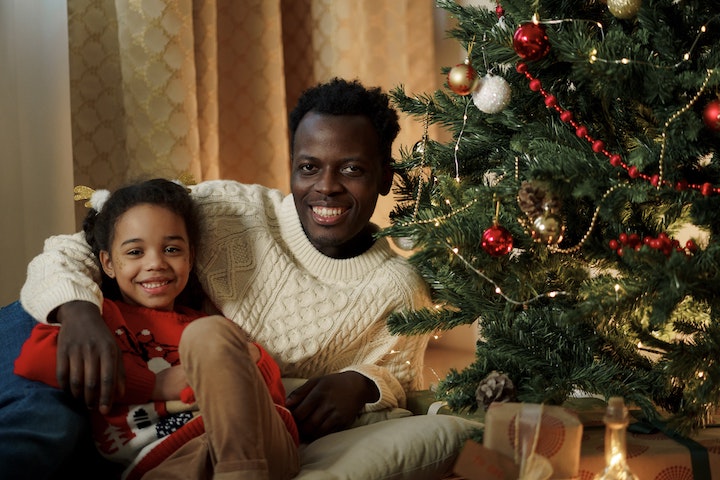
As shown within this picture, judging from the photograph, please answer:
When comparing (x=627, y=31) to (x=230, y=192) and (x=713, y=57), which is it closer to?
(x=713, y=57)

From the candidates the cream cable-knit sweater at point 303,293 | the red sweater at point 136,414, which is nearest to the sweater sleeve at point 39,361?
the red sweater at point 136,414

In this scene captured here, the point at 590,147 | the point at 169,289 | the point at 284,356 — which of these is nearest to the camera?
the point at 590,147

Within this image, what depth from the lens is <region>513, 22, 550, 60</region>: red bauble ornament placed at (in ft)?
3.78

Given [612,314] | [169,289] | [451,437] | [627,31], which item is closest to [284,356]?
[169,289]

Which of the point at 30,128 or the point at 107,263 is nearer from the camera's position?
the point at 107,263

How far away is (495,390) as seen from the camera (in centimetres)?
123

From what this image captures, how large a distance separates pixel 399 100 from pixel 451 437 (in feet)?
2.06

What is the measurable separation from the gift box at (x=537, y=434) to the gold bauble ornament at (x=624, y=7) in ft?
1.87

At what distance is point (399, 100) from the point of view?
4.95 feet

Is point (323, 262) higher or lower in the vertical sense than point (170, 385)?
higher

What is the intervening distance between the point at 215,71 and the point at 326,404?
1.21 metres

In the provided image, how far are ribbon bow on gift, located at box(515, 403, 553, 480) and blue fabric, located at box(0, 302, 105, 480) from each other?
25.7 inches

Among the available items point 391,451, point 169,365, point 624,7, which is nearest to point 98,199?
point 169,365

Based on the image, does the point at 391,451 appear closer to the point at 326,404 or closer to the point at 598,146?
the point at 326,404
